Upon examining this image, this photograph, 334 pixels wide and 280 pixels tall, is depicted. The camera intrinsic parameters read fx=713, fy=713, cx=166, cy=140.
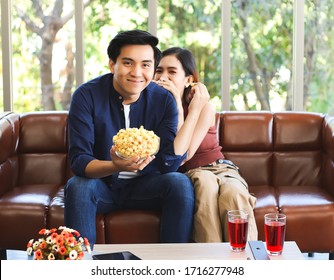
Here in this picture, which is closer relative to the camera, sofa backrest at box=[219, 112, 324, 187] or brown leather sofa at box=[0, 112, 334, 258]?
brown leather sofa at box=[0, 112, 334, 258]

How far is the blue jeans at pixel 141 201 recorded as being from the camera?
125 inches

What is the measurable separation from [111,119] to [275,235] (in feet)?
4.04

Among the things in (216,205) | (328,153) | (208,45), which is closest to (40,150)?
(216,205)

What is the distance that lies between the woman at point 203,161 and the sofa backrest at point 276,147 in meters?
0.19

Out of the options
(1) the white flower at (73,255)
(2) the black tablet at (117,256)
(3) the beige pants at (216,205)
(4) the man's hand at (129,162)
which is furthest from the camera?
(3) the beige pants at (216,205)

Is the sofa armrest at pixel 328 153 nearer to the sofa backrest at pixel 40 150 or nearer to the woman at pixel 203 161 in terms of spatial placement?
the woman at pixel 203 161

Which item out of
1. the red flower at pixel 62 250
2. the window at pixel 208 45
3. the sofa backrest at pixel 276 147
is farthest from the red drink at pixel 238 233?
the window at pixel 208 45

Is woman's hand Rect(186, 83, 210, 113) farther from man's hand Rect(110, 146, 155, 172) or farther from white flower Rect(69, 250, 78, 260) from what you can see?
white flower Rect(69, 250, 78, 260)

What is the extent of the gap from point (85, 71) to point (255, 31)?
46.7 inches

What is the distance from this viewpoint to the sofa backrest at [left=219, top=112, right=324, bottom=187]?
13.4 ft

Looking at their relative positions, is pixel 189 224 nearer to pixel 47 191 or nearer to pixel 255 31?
pixel 47 191

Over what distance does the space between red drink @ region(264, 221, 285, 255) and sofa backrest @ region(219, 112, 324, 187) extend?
1.61 metres

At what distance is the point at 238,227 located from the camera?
8.13 ft

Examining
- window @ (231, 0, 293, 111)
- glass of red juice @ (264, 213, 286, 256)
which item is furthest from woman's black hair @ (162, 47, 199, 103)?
glass of red juice @ (264, 213, 286, 256)
